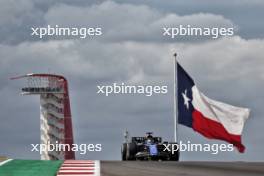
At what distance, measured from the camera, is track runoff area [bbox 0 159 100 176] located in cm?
2120

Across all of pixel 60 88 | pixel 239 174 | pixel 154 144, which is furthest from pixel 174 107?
pixel 60 88

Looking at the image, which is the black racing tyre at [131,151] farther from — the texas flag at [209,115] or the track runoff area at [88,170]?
the track runoff area at [88,170]

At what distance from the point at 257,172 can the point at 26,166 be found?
22.9 ft

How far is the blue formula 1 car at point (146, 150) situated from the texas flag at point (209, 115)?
2.60 m

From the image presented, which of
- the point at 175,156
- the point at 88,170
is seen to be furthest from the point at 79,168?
the point at 175,156

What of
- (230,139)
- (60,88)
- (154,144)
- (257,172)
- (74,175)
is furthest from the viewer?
(60,88)

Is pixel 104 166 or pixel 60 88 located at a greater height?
pixel 60 88

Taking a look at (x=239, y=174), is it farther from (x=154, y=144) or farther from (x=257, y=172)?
(x=154, y=144)

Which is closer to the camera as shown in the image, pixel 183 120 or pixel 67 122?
pixel 183 120

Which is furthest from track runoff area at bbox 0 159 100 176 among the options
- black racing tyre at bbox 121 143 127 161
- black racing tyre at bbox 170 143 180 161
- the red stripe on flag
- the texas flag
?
black racing tyre at bbox 170 143 180 161

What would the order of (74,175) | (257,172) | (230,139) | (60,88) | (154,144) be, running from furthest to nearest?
(60,88) < (154,144) < (230,139) < (257,172) < (74,175)

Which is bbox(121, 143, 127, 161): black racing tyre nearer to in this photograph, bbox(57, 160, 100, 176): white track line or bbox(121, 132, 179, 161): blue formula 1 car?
bbox(121, 132, 179, 161): blue formula 1 car

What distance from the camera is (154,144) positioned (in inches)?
1330

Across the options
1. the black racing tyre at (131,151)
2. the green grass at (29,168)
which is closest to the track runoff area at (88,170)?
the green grass at (29,168)
